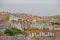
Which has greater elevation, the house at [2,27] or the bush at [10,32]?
the house at [2,27]

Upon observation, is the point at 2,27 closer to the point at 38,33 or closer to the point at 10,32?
the point at 10,32

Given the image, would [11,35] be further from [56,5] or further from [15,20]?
[56,5]

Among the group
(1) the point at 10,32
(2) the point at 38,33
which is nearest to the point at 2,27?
(1) the point at 10,32

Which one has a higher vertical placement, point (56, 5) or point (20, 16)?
point (56, 5)

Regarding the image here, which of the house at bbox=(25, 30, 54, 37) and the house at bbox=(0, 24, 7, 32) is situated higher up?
the house at bbox=(0, 24, 7, 32)

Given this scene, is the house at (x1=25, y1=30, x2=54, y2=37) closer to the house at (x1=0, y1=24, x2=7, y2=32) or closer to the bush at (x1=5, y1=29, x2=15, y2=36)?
the bush at (x1=5, y1=29, x2=15, y2=36)

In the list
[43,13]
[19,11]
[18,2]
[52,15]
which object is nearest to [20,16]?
[19,11]

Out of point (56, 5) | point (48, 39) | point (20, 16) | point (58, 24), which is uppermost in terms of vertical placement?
point (56, 5)

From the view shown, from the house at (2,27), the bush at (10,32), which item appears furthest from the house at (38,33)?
the house at (2,27)

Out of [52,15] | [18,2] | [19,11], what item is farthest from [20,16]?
[52,15]

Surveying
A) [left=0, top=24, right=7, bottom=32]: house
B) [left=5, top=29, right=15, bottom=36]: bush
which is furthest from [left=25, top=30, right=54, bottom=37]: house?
[left=0, top=24, right=7, bottom=32]: house

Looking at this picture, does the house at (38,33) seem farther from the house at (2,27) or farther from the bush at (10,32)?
the house at (2,27)
